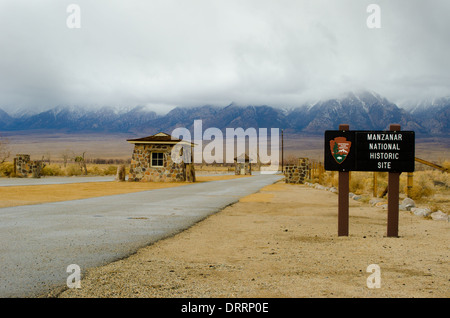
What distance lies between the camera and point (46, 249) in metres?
6.97

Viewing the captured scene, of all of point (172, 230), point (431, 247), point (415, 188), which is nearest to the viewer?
point (431, 247)

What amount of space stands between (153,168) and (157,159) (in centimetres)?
80

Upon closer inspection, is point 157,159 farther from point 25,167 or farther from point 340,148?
point 340,148

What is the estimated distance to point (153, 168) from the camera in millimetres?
35438

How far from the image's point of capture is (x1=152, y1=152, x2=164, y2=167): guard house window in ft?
117

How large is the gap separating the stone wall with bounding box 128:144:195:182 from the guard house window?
233 millimetres

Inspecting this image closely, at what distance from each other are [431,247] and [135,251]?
514 cm

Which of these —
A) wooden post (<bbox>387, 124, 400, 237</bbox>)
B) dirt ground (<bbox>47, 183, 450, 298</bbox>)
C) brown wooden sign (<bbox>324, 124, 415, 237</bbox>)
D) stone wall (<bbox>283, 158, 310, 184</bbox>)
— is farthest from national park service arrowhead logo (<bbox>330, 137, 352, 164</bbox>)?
stone wall (<bbox>283, 158, 310, 184</bbox>)

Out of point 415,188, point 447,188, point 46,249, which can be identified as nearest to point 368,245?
point 46,249

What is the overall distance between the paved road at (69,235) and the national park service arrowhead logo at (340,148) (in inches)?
145

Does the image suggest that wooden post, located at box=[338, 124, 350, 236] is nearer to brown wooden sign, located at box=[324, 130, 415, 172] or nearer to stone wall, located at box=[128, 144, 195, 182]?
brown wooden sign, located at box=[324, 130, 415, 172]

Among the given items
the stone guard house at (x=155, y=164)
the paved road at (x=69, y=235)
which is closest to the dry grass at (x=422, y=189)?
the paved road at (x=69, y=235)
